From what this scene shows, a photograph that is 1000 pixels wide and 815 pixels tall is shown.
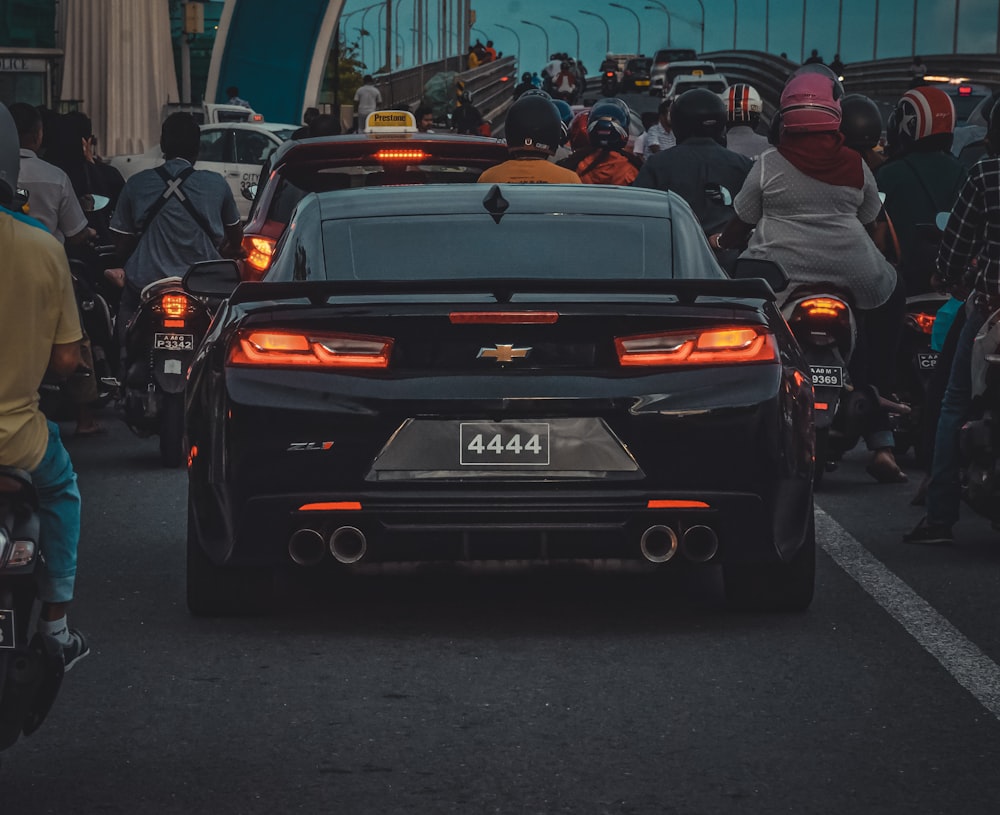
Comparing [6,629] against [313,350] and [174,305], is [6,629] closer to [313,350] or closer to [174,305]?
[313,350]

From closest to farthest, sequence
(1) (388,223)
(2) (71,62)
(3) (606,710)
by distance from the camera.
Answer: (3) (606,710) < (1) (388,223) < (2) (71,62)

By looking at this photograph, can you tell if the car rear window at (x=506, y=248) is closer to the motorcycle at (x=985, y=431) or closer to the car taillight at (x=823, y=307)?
the motorcycle at (x=985, y=431)

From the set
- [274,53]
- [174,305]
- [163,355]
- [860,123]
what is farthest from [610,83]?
[163,355]

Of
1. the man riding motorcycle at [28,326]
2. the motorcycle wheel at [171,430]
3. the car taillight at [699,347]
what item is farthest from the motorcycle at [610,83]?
the man riding motorcycle at [28,326]

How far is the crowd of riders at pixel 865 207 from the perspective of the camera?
9.01 meters

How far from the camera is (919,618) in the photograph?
744 centimetres

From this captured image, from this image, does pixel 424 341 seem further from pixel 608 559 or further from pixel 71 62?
pixel 71 62

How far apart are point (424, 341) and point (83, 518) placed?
3.66 metres

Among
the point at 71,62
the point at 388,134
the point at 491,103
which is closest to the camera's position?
the point at 388,134

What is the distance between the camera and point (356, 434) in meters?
6.78

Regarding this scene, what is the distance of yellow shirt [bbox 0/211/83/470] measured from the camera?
4797mm

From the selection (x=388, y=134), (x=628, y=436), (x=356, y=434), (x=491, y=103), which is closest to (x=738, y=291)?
(x=628, y=436)

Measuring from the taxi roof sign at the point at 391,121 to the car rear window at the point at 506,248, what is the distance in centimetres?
510

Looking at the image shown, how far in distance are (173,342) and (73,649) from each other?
634cm
